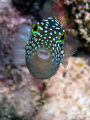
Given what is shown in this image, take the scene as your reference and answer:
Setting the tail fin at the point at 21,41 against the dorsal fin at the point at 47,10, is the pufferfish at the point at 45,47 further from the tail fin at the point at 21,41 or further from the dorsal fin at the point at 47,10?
the dorsal fin at the point at 47,10

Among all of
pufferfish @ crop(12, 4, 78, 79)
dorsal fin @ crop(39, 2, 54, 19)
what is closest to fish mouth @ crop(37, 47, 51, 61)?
pufferfish @ crop(12, 4, 78, 79)

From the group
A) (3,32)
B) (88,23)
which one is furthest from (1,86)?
(88,23)

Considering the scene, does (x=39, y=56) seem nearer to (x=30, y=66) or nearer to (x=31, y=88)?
(x=30, y=66)

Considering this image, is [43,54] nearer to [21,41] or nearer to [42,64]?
[42,64]

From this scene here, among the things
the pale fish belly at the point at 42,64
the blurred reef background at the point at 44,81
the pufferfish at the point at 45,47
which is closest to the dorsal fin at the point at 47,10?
the pufferfish at the point at 45,47

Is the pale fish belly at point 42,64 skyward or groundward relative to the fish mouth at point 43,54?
groundward

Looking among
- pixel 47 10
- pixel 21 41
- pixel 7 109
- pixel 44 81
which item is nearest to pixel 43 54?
pixel 21 41
